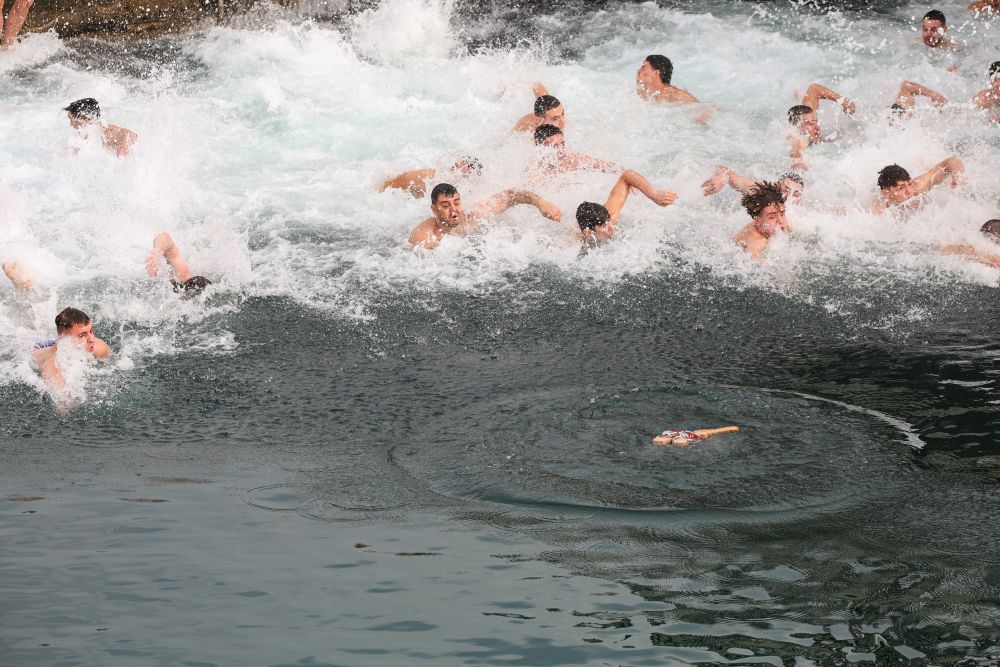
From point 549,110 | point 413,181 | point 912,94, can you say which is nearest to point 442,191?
point 413,181

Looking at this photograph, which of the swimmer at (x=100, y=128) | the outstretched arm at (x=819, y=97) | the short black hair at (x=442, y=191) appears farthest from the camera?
the outstretched arm at (x=819, y=97)

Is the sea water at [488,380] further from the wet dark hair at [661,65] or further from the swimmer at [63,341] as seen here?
the wet dark hair at [661,65]

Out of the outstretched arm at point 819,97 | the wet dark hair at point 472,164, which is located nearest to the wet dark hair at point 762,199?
the wet dark hair at point 472,164

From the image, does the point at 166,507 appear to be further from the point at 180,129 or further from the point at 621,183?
the point at 180,129

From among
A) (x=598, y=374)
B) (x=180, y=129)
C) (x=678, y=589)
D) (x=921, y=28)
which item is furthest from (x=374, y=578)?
(x=921, y=28)

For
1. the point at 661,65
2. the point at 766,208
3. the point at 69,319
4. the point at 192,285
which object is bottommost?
the point at 69,319

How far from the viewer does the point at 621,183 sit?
33.2ft

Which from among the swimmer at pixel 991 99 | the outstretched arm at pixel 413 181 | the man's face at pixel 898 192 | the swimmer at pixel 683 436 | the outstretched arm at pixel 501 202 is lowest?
the swimmer at pixel 683 436

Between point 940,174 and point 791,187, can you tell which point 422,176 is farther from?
point 940,174

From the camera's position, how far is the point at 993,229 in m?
9.41

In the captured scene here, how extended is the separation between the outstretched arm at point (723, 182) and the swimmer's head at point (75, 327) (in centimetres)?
475

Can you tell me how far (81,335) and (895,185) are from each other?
6315 mm

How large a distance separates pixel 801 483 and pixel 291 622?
2548 mm

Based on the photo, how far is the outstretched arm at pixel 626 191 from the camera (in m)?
9.84
